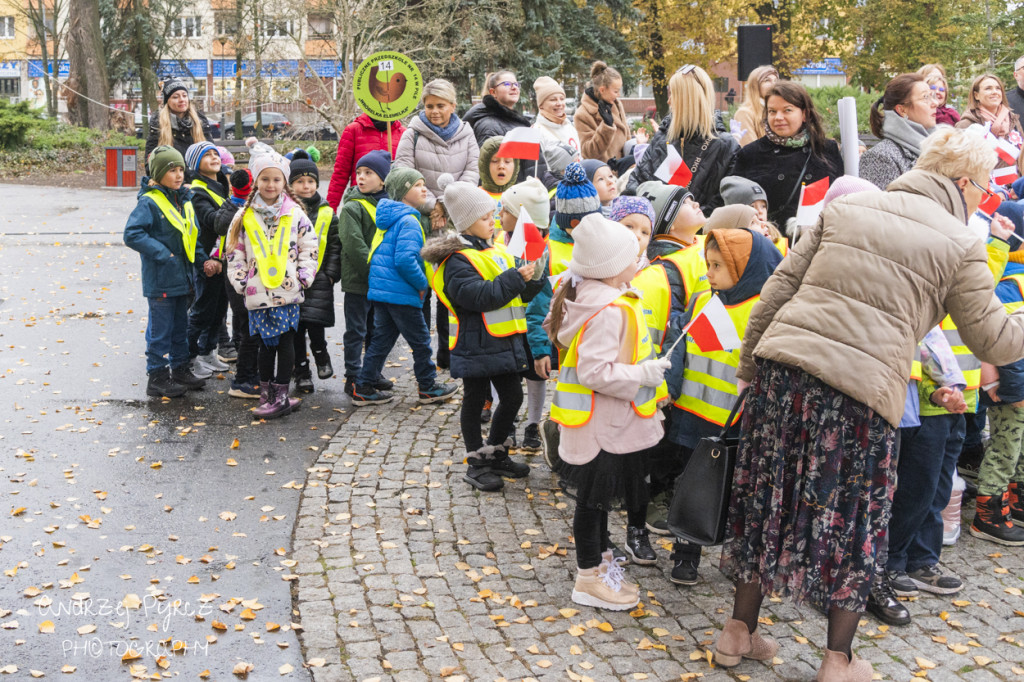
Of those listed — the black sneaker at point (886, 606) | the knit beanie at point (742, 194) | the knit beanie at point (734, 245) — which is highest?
the knit beanie at point (742, 194)

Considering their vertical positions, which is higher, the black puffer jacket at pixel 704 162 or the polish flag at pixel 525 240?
the black puffer jacket at pixel 704 162

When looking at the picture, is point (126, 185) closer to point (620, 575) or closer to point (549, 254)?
point (549, 254)

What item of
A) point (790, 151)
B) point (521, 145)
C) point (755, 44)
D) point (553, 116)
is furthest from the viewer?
point (755, 44)

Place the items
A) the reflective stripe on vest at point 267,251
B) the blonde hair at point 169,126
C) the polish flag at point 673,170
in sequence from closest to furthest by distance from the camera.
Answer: the polish flag at point 673,170, the reflective stripe on vest at point 267,251, the blonde hair at point 169,126

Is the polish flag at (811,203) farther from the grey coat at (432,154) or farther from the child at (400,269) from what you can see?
the grey coat at (432,154)

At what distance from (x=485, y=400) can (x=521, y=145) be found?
1970 mm

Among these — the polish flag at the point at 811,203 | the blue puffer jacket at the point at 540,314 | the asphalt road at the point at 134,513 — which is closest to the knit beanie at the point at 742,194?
the polish flag at the point at 811,203

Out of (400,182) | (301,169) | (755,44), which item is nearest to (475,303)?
(400,182)

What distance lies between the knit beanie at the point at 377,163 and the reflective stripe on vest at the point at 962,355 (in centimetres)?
443

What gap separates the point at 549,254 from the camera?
20.1 feet

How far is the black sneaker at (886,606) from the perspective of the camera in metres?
4.64

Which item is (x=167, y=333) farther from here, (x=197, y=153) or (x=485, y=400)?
(x=485, y=400)

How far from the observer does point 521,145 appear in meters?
7.20

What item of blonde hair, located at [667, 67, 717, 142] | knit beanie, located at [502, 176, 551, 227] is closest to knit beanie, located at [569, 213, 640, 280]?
knit beanie, located at [502, 176, 551, 227]
